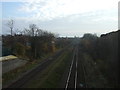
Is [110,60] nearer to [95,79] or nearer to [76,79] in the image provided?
[95,79]

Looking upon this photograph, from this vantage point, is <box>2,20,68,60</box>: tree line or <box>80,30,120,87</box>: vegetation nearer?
<box>80,30,120,87</box>: vegetation

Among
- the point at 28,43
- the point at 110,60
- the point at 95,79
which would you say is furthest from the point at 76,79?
the point at 28,43

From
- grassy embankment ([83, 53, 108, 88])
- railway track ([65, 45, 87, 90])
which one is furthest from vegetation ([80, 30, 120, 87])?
railway track ([65, 45, 87, 90])

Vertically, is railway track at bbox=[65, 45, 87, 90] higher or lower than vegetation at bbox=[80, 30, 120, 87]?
lower

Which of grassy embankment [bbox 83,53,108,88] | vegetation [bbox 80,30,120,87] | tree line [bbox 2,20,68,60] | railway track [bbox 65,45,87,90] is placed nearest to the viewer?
grassy embankment [bbox 83,53,108,88]

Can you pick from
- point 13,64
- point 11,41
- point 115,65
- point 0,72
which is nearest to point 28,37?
point 11,41

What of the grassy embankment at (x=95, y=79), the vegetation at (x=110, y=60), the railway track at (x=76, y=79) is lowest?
the railway track at (x=76, y=79)

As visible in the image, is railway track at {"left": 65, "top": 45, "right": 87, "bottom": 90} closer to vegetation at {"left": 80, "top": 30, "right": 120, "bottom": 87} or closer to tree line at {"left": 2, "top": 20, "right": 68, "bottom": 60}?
vegetation at {"left": 80, "top": 30, "right": 120, "bottom": 87}

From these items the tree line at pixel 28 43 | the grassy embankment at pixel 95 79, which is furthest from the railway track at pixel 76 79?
the tree line at pixel 28 43

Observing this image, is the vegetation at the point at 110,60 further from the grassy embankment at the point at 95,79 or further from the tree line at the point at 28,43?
the tree line at the point at 28,43

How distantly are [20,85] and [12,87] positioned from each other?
96 centimetres

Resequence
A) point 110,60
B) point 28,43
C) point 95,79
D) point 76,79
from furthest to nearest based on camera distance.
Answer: point 28,43
point 110,60
point 76,79
point 95,79

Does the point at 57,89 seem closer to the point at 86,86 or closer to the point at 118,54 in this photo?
the point at 86,86

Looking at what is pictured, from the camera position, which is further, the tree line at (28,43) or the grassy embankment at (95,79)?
the tree line at (28,43)
